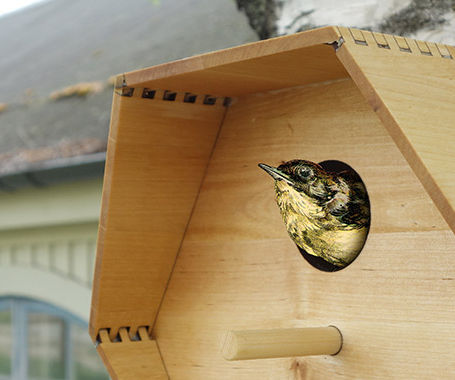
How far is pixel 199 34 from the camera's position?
12.3 feet

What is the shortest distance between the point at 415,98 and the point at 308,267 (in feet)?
1.28

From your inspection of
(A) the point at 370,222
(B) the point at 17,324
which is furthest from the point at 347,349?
(B) the point at 17,324

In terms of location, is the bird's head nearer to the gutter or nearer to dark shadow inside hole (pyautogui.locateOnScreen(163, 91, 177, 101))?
dark shadow inside hole (pyautogui.locateOnScreen(163, 91, 177, 101))

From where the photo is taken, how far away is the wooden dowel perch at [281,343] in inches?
41.4

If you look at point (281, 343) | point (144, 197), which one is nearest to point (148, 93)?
point (144, 197)

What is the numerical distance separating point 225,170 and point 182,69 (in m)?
0.29

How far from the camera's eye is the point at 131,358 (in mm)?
1459

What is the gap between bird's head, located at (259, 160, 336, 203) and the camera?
117cm

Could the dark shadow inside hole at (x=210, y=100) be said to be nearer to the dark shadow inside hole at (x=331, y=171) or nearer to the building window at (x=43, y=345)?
the dark shadow inside hole at (x=331, y=171)

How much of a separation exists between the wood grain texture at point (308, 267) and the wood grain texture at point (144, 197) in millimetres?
30

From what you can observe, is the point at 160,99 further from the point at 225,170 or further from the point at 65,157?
the point at 65,157

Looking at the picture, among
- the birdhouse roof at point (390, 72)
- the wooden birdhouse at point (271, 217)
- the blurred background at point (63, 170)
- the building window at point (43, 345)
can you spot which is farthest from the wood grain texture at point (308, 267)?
the building window at point (43, 345)

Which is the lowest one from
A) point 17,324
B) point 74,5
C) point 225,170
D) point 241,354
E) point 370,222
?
point 241,354

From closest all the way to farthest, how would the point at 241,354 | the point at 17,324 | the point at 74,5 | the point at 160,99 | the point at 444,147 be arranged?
the point at 444,147, the point at 241,354, the point at 160,99, the point at 17,324, the point at 74,5
